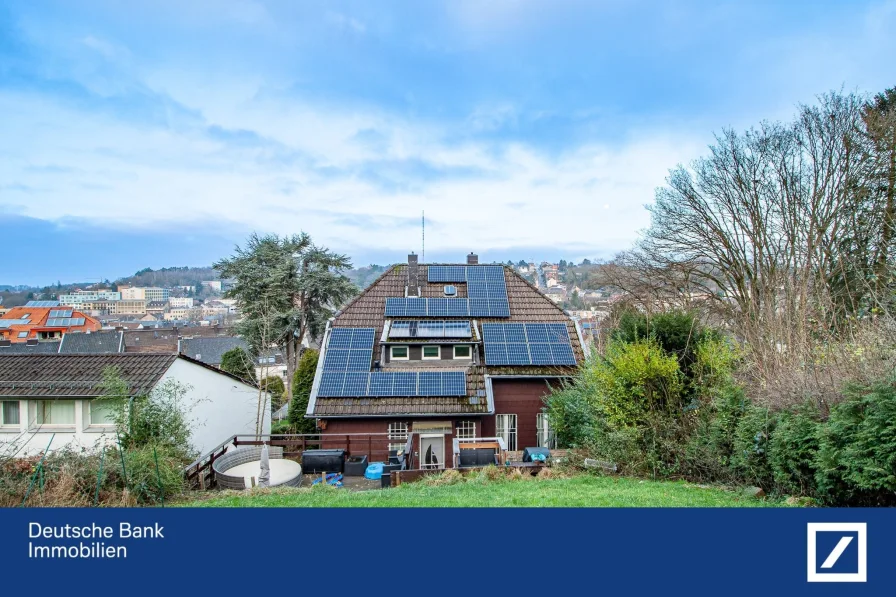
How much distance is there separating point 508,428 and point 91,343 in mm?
50893

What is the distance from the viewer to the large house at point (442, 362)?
17.8 metres

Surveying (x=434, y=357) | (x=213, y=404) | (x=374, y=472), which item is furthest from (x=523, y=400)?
(x=213, y=404)

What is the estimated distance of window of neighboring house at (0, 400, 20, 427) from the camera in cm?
1548

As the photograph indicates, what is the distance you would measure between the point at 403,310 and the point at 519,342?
17.4 feet

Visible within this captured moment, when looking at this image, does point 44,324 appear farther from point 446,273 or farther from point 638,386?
point 638,386

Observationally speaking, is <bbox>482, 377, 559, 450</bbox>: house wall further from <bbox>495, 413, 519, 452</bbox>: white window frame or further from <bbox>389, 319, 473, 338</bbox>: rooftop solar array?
<bbox>389, 319, 473, 338</bbox>: rooftop solar array

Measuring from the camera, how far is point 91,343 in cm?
5094

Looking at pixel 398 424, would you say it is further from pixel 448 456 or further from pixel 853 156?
pixel 853 156

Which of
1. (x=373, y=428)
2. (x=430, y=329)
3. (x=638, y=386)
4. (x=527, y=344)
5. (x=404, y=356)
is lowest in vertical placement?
(x=373, y=428)

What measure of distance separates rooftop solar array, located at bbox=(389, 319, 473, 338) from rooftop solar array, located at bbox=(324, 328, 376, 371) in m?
1.09

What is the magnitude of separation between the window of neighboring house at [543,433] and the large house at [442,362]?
0.04m

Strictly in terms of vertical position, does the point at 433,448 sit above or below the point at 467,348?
below
